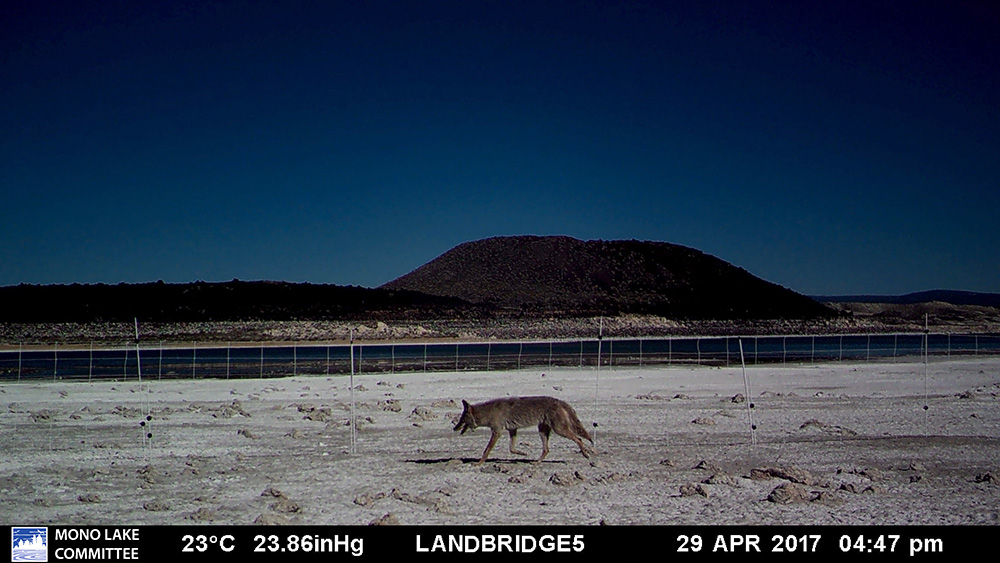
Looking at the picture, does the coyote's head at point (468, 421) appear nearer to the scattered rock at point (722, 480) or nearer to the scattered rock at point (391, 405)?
the scattered rock at point (722, 480)

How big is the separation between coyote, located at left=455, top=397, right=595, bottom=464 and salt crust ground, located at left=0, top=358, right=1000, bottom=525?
596mm

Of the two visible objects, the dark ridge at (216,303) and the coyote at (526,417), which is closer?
the coyote at (526,417)

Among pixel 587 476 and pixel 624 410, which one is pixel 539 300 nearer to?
pixel 624 410

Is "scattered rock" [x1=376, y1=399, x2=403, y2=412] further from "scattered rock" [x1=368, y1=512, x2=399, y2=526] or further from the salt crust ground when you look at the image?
"scattered rock" [x1=368, y1=512, x2=399, y2=526]

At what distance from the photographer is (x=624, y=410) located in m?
21.4

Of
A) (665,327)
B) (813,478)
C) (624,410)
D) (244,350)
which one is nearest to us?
(813,478)

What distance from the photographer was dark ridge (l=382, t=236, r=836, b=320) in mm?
132500

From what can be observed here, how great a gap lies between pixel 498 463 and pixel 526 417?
1066mm

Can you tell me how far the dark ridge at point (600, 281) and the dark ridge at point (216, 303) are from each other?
60.7 ft

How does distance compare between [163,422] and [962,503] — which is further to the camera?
[163,422]

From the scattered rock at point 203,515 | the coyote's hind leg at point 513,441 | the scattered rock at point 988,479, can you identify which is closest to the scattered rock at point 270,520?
the scattered rock at point 203,515

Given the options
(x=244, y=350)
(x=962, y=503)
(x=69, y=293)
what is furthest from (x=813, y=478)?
(x=69, y=293)

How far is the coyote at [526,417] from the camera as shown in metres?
12.7
